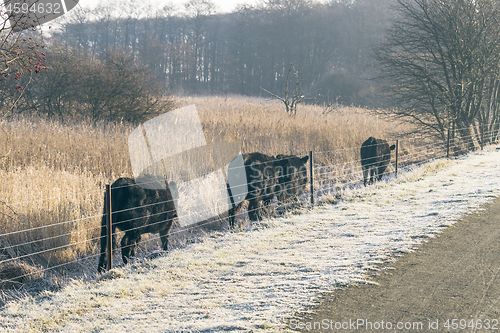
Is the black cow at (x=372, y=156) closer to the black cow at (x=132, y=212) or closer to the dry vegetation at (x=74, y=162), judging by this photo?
the dry vegetation at (x=74, y=162)

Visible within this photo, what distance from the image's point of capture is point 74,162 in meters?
8.25

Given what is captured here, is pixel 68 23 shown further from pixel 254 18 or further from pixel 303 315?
pixel 303 315

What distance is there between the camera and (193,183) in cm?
801

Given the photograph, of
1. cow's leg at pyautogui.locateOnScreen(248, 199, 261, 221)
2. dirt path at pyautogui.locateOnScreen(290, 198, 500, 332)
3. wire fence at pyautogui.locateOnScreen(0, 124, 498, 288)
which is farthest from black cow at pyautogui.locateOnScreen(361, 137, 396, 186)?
dirt path at pyautogui.locateOnScreen(290, 198, 500, 332)

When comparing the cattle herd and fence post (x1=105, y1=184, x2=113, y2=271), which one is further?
the cattle herd

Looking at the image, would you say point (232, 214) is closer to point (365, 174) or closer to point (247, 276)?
point (247, 276)

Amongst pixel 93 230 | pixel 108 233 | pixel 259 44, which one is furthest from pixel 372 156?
pixel 259 44

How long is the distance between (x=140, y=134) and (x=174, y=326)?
340 inches

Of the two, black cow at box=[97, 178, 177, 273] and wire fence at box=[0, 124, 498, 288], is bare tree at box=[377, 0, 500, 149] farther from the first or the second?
black cow at box=[97, 178, 177, 273]

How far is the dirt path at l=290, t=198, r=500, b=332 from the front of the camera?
10.7 ft

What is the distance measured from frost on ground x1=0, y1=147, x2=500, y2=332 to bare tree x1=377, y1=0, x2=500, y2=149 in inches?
280

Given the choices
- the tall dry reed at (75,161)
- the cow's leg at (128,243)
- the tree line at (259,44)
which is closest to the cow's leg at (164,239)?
the cow's leg at (128,243)

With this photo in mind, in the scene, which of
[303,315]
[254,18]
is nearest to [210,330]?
[303,315]

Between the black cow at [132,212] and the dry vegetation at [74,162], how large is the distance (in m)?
0.45
